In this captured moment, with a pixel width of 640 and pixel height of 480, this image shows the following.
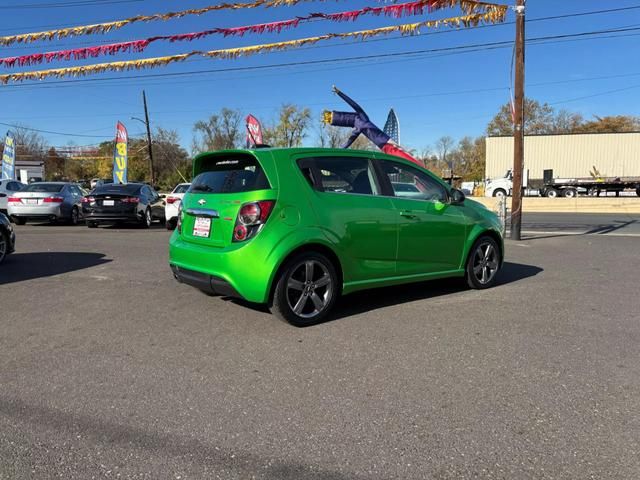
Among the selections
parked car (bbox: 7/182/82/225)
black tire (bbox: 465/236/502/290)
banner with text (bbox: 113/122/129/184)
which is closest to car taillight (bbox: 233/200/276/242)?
black tire (bbox: 465/236/502/290)

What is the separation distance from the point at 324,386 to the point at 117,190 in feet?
43.2

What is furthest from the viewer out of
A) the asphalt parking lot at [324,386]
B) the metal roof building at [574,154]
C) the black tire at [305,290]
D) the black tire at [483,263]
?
the metal roof building at [574,154]

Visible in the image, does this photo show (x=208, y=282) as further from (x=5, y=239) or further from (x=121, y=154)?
(x=121, y=154)

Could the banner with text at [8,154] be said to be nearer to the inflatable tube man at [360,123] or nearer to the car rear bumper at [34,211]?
the car rear bumper at [34,211]

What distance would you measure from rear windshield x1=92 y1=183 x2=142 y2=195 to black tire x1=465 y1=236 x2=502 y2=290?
1134 cm

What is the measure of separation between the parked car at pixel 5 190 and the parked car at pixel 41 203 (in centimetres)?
182

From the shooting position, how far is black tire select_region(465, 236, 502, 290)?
6611 millimetres

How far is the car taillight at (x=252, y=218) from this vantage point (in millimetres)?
4789

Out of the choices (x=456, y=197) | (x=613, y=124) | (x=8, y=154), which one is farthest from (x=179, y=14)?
(x=613, y=124)

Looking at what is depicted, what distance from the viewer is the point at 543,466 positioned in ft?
8.79

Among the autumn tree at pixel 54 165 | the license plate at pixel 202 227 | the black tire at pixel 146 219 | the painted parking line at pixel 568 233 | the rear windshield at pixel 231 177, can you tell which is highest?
the autumn tree at pixel 54 165

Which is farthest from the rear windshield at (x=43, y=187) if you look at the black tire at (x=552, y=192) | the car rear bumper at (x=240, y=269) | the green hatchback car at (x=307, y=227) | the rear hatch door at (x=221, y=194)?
the black tire at (x=552, y=192)

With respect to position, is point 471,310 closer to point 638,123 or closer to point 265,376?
point 265,376

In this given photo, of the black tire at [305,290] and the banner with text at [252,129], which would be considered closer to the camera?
the black tire at [305,290]
